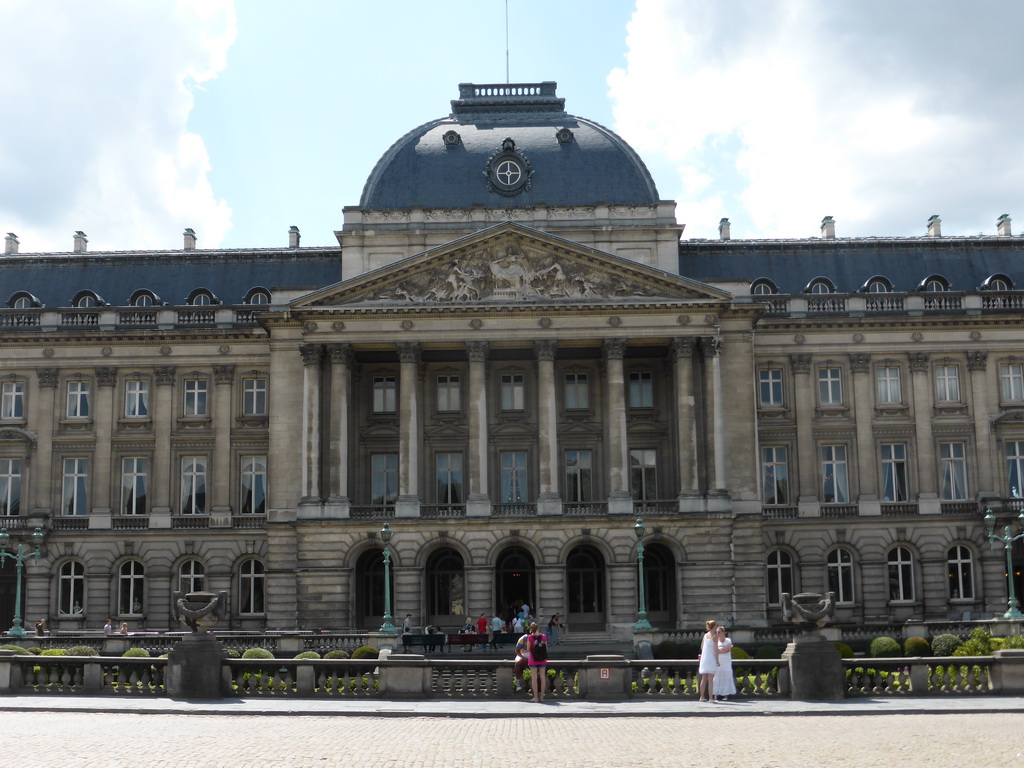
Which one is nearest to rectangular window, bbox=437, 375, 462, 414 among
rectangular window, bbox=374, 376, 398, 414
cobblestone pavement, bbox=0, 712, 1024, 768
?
rectangular window, bbox=374, 376, 398, 414

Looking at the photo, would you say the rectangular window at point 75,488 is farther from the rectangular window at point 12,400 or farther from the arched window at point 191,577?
the arched window at point 191,577

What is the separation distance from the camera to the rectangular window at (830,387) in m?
67.5

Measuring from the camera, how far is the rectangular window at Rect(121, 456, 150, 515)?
6688 cm

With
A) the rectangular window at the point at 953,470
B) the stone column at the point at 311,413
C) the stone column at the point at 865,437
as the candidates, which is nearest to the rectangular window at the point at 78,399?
the stone column at the point at 311,413

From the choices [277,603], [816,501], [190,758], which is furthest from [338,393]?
[190,758]

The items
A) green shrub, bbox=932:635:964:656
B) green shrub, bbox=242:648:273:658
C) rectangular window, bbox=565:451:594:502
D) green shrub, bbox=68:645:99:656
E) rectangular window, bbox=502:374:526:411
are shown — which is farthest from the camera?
rectangular window, bbox=502:374:526:411

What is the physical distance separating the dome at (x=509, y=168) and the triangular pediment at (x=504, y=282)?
474cm

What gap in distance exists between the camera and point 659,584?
62.5m

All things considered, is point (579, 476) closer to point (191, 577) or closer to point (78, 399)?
point (191, 577)

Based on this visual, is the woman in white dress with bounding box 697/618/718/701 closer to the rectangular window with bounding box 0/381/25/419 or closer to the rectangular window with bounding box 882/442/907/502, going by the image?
the rectangular window with bounding box 882/442/907/502

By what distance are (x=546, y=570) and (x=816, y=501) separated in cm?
1673

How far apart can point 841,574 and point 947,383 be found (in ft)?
40.5

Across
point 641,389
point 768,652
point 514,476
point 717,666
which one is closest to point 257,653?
point 717,666

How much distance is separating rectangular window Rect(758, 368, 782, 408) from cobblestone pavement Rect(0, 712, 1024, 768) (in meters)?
39.6
